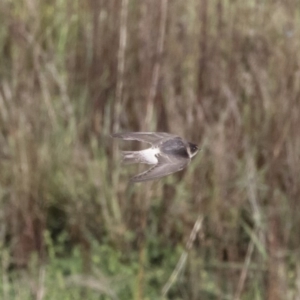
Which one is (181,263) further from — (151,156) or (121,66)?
(151,156)

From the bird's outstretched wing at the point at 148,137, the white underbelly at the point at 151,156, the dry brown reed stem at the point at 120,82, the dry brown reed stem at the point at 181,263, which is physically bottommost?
the dry brown reed stem at the point at 181,263

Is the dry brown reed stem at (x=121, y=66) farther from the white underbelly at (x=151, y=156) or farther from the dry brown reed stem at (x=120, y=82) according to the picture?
the white underbelly at (x=151, y=156)

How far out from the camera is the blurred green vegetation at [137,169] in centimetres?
221

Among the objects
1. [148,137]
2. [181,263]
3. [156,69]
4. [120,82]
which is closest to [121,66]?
[120,82]

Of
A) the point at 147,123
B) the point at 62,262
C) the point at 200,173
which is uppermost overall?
the point at 147,123

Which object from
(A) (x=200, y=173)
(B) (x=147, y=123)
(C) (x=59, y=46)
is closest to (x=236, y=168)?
(A) (x=200, y=173)

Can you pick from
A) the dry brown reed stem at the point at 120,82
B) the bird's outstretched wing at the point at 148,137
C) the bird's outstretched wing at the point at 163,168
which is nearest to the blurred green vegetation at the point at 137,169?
the dry brown reed stem at the point at 120,82

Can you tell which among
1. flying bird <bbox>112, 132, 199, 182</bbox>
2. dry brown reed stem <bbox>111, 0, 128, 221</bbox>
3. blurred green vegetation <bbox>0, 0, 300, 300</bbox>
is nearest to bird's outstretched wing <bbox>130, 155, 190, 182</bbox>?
flying bird <bbox>112, 132, 199, 182</bbox>

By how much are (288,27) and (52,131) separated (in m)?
0.86

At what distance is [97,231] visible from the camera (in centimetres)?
239

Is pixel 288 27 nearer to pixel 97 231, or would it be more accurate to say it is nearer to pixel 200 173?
pixel 200 173

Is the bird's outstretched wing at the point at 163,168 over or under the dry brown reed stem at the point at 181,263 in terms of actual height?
over

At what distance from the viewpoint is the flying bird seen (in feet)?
3.45

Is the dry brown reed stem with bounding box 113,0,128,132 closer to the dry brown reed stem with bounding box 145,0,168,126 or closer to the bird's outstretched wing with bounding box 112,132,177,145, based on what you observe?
the dry brown reed stem with bounding box 145,0,168,126
